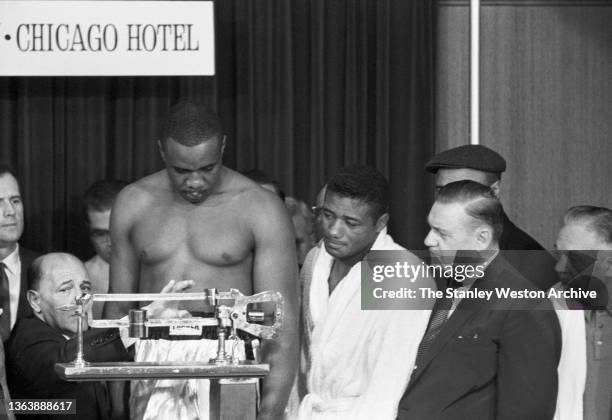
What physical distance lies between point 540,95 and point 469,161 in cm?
107

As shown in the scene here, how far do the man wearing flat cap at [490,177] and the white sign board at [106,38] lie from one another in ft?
3.15

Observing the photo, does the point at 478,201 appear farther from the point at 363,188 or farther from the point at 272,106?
the point at 272,106

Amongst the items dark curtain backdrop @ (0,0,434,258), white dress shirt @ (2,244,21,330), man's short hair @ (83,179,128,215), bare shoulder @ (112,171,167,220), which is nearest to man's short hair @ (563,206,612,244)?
dark curtain backdrop @ (0,0,434,258)

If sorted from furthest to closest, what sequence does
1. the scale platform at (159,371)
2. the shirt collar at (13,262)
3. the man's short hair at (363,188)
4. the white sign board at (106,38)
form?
the white sign board at (106,38), the shirt collar at (13,262), the man's short hair at (363,188), the scale platform at (159,371)

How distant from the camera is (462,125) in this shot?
3885 mm

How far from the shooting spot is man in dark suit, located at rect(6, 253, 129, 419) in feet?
9.05

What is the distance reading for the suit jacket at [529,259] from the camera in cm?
269

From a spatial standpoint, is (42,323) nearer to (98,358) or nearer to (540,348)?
(98,358)

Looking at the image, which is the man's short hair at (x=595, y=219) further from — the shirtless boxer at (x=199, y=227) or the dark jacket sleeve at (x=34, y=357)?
the dark jacket sleeve at (x=34, y=357)

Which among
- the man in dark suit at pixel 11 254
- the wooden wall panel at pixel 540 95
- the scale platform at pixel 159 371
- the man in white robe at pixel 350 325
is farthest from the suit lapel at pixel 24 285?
the wooden wall panel at pixel 540 95

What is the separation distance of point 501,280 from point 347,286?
0.36 m

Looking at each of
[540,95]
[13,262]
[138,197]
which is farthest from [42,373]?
[540,95]

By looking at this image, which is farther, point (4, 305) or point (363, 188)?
point (4, 305)

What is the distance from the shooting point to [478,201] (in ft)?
8.14
